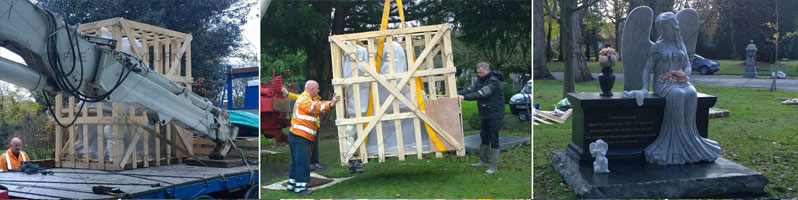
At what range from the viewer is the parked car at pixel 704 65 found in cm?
661

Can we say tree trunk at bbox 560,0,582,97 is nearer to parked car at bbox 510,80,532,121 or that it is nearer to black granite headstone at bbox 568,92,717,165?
parked car at bbox 510,80,532,121

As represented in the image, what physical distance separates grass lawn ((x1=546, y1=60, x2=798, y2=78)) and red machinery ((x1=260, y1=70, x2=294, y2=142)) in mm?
3003

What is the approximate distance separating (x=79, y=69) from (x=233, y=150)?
166 centimetres

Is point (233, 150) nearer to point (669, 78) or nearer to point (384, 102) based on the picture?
point (384, 102)

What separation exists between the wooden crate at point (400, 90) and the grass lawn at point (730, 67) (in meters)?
1.76

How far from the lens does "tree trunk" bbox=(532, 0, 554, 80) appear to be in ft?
21.1

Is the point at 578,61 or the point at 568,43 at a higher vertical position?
the point at 568,43

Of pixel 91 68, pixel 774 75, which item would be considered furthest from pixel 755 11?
pixel 91 68

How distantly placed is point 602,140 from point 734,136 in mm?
2280

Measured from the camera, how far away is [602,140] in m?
5.70

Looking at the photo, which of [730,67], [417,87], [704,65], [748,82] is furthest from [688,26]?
[417,87]

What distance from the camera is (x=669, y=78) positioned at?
5859 millimetres

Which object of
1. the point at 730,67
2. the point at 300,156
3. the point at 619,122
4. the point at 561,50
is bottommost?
the point at 300,156

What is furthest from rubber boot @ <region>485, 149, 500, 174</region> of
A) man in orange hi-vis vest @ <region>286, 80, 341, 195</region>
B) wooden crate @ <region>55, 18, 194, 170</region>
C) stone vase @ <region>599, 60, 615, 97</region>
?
wooden crate @ <region>55, 18, 194, 170</region>
